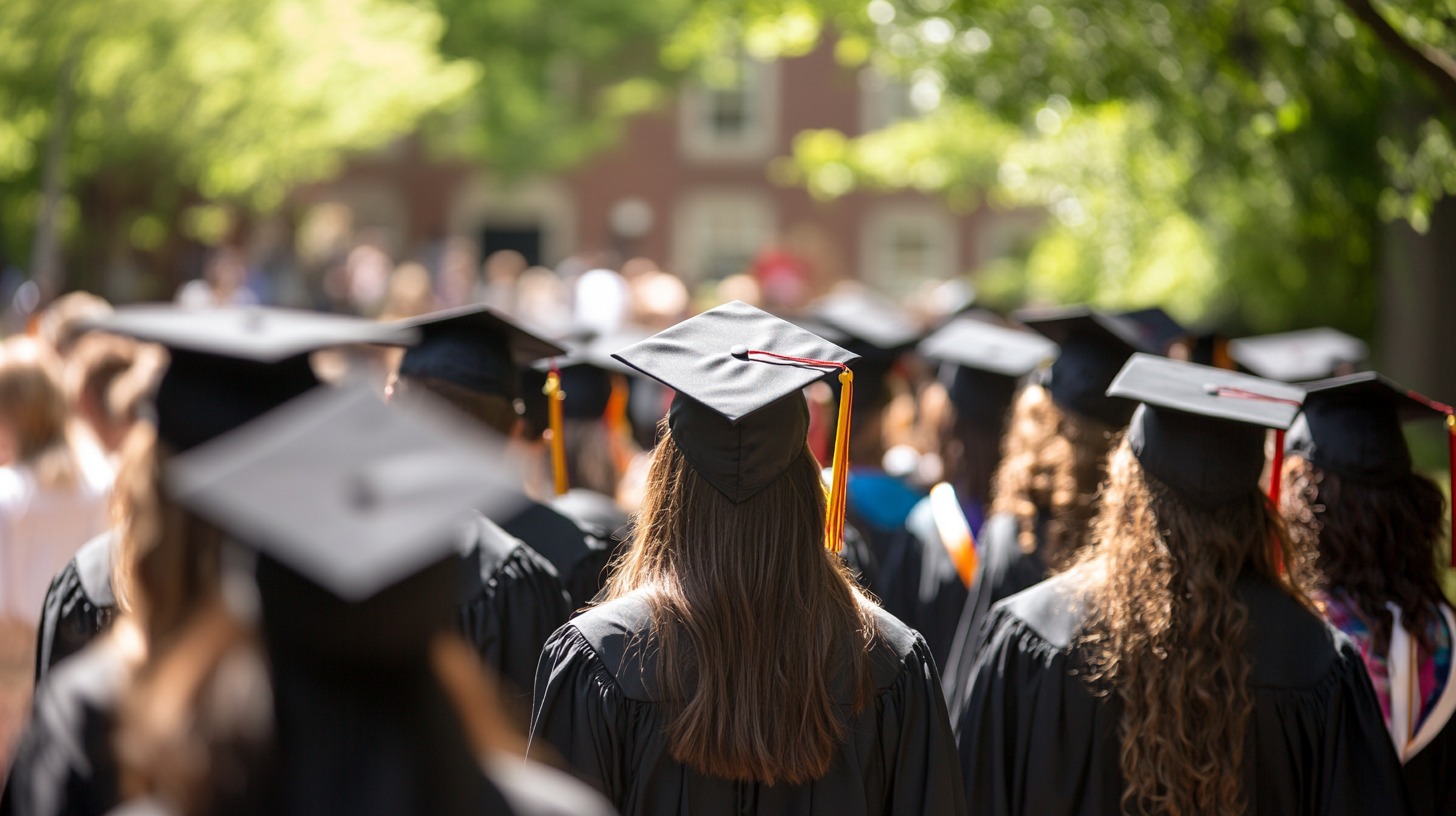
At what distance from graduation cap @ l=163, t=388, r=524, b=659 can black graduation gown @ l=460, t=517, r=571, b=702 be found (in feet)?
5.18

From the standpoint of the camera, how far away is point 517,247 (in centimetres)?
2659

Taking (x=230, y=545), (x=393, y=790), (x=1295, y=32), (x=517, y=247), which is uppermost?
(x=1295, y=32)

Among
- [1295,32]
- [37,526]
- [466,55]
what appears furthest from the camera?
[466,55]

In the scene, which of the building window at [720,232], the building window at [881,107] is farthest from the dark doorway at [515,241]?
the building window at [881,107]

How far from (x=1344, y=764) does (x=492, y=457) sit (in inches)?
80.1

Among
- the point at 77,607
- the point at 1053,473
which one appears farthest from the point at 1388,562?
the point at 77,607

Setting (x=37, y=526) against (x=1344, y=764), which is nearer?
(x=1344, y=764)

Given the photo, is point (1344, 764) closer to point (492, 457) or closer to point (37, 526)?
point (492, 457)

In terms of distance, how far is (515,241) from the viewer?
87.4ft

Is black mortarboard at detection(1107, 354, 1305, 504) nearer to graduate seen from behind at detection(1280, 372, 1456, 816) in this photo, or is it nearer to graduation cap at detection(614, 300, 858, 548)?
graduate seen from behind at detection(1280, 372, 1456, 816)

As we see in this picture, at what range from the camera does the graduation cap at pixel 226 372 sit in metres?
1.55

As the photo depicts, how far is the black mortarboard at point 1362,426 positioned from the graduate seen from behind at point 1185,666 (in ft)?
1.37

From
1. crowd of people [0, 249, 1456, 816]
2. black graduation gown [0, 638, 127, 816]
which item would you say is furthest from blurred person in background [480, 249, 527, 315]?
black graduation gown [0, 638, 127, 816]

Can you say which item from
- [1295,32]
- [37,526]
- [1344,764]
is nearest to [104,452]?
[37,526]
